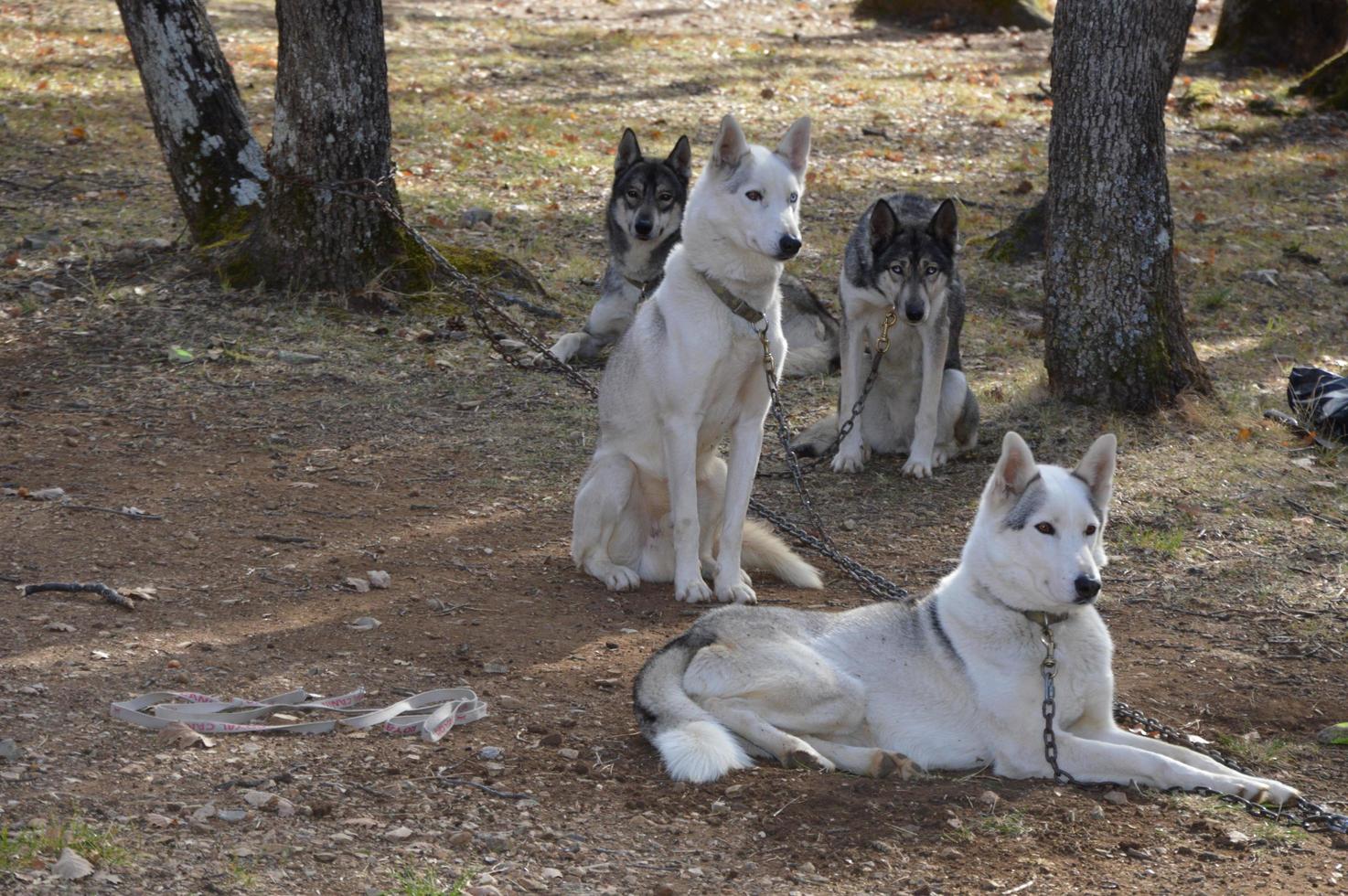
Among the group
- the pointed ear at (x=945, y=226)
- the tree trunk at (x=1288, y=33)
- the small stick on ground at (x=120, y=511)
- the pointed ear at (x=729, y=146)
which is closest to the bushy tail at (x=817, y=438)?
the pointed ear at (x=945, y=226)

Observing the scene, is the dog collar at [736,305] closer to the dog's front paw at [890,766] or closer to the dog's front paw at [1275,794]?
the dog's front paw at [890,766]

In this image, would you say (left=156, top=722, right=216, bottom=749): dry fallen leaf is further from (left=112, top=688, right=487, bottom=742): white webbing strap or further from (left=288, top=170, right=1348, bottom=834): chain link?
(left=288, top=170, right=1348, bottom=834): chain link

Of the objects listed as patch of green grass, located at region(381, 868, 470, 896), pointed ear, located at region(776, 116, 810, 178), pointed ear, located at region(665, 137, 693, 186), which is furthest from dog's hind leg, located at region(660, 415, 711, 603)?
pointed ear, located at region(665, 137, 693, 186)

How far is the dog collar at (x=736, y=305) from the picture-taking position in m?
6.32

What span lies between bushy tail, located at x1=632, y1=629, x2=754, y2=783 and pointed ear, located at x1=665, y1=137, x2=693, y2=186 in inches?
216

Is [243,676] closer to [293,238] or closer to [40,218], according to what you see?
[293,238]

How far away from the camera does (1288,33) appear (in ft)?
65.0

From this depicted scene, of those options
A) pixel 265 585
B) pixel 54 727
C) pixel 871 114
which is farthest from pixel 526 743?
pixel 871 114

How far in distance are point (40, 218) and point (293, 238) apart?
8.96ft

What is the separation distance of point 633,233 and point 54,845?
7.01 metres

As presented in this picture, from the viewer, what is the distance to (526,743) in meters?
4.71

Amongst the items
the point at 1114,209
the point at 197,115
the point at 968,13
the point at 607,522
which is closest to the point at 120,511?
the point at 607,522

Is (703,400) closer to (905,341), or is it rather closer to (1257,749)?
(905,341)

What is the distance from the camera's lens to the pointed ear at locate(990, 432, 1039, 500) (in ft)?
15.7
